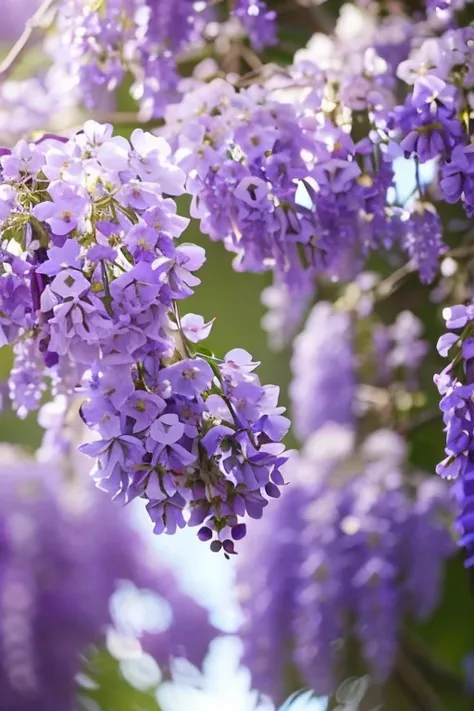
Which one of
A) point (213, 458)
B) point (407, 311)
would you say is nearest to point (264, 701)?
point (407, 311)

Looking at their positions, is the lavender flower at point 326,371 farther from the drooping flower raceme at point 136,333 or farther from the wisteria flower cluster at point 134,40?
the drooping flower raceme at point 136,333

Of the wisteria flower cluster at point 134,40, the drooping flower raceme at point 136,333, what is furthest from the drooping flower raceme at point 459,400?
the wisteria flower cluster at point 134,40

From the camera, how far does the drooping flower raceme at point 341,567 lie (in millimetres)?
1025

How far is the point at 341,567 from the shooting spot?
3.36 feet

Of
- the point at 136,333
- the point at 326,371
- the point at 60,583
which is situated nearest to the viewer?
the point at 136,333

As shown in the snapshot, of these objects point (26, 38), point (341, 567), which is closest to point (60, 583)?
point (341, 567)

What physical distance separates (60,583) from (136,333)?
1.78 ft

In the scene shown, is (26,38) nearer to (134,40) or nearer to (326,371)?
(134,40)

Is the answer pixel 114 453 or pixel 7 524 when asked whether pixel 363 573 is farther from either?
pixel 114 453

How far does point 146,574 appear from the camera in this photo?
3.50ft

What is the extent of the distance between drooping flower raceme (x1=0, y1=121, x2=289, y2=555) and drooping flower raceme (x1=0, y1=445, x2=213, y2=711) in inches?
18.2

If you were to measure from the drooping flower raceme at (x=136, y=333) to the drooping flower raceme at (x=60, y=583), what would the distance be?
0.46 meters

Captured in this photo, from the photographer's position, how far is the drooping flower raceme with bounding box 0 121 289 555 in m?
0.51

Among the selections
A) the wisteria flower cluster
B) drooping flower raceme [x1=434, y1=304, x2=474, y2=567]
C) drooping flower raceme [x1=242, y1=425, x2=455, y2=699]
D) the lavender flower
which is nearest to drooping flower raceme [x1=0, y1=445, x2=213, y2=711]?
drooping flower raceme [x1=242, y1=425, x2=455, y2=699]
